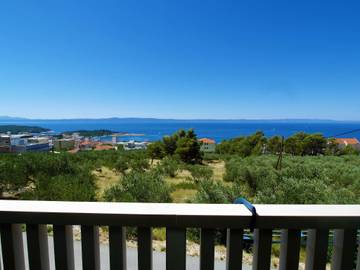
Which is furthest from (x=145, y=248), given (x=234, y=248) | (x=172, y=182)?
(x=172, y=182)

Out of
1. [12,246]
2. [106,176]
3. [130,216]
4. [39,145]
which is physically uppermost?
[130,216]

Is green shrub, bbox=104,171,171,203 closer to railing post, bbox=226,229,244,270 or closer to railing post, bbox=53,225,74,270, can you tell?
railing post, bbox=53,225,74,270

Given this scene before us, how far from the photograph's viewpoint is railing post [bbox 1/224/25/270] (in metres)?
0.84

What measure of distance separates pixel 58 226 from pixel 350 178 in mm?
8433

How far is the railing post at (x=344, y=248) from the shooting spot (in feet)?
2.67

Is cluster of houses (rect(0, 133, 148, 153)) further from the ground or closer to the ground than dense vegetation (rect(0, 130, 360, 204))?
closer to the ground

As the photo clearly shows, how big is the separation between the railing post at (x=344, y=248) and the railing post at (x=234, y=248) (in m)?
0.35

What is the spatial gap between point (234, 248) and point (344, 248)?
1.28 ft

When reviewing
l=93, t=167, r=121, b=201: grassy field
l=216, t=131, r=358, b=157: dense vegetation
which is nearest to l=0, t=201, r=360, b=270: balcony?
l=93, t=167, r=121, b=201: grassy field

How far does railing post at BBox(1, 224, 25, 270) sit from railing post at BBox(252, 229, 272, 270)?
2.87ft

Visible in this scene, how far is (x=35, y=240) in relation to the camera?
84cm

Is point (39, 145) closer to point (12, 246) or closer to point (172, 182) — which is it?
point (172, 182)

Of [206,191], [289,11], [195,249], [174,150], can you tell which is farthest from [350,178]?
[174,150]

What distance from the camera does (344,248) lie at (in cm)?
83
